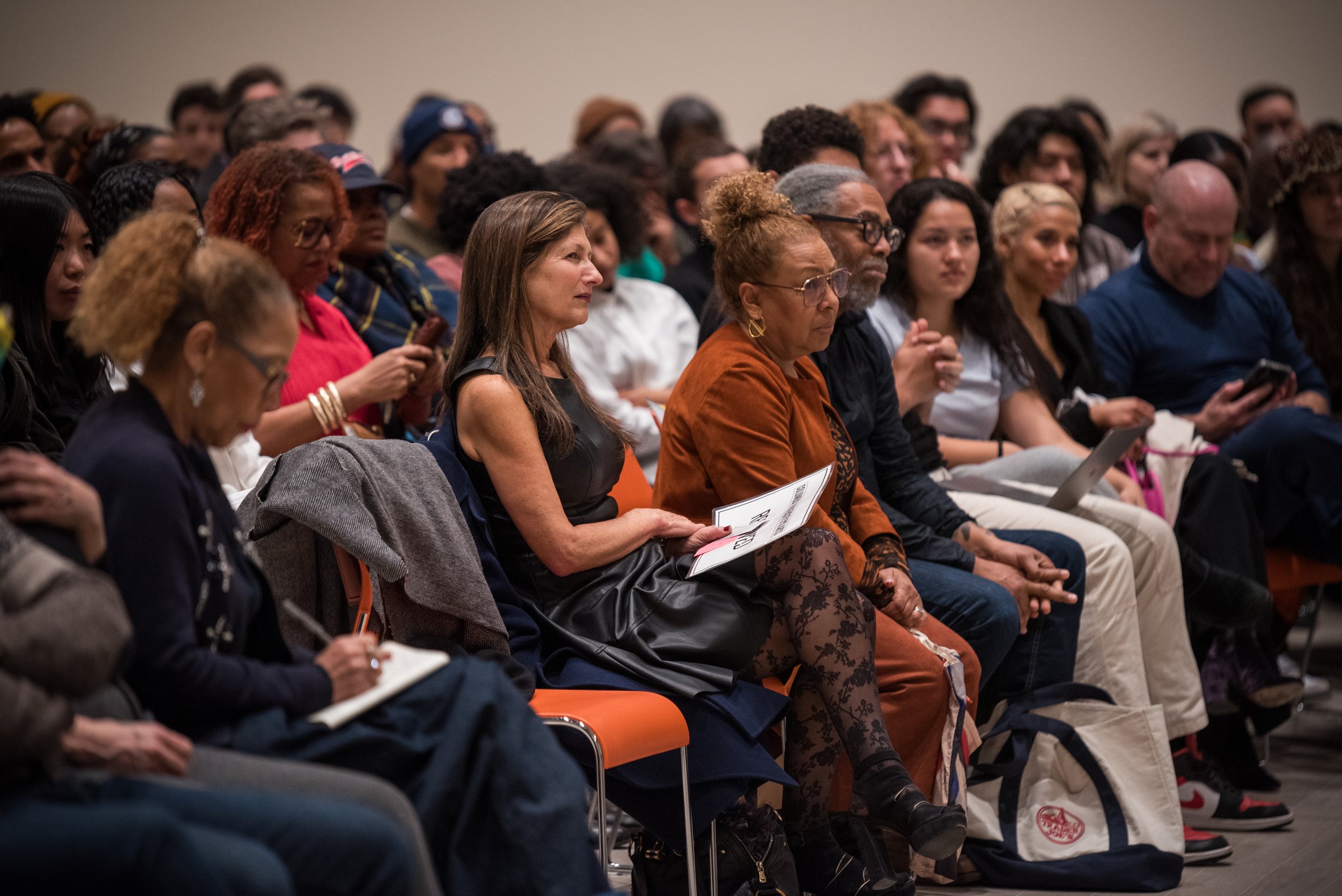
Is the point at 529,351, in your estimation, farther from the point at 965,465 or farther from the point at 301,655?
the point at 965,465

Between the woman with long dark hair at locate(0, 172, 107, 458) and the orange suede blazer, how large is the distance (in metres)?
1.09

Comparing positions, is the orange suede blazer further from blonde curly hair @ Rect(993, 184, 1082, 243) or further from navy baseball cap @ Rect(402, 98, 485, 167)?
navy baseball cap @ Rect(402, 98, 485, 167)

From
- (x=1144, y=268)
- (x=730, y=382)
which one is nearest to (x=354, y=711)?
(x=730, y=382)

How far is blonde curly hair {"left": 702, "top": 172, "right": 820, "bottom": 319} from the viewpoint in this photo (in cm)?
260

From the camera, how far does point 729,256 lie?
2.67 m

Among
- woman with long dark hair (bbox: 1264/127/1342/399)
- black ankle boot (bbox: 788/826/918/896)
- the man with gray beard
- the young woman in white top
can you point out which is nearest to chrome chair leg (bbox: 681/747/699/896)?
black ankle boot (bbox: 788/826/918/896)

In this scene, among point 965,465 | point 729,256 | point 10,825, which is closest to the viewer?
point 10,825

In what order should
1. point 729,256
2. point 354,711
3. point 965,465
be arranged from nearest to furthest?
point 354,711 → point 729,256 → point 965,465

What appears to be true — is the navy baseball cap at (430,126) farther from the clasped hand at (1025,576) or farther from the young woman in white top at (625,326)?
the clasped hand at (1025,576)

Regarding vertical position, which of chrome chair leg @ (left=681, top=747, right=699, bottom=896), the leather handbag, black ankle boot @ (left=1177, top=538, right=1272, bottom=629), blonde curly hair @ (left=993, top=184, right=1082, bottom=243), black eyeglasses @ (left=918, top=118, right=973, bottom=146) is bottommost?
the leather handbag

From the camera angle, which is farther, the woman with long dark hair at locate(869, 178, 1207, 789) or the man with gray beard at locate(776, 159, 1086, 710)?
the woman with long dark hair at locate(869, 178, 1207, 789)

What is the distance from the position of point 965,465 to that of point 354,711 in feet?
7.25

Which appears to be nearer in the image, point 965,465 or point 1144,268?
point 965,465

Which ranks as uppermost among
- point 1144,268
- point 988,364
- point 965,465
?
point 1144,268
